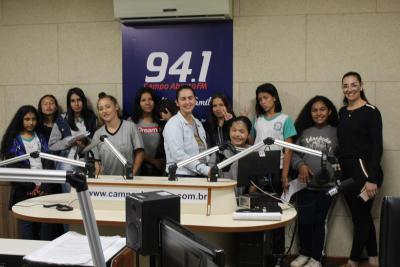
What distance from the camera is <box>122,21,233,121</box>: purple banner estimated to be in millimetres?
4652

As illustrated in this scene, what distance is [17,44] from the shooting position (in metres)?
5.12

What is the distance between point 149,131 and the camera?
443 centimetres

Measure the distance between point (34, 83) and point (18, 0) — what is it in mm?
939

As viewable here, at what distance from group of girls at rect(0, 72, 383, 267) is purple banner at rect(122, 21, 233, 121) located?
28 cm

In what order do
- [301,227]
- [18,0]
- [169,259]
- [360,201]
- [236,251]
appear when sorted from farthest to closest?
[18,0], [301,227], [360,201], [236,251], [169,259]

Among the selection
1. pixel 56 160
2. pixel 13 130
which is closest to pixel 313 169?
pixel 56 160

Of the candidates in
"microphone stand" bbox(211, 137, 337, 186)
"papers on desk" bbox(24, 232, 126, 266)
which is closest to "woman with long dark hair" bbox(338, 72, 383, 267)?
"microphone stand" bbox(211, 137, 337, 186)

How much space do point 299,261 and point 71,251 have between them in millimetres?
2996

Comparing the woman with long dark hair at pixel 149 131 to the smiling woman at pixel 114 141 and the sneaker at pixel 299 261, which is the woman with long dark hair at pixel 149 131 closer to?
the smiling woman at pixel 114 141

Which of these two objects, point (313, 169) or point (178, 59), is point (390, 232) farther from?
point (178, 59)

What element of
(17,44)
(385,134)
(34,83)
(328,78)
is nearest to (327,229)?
(385,134)

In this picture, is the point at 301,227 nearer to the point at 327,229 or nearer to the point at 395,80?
the point at 327,229

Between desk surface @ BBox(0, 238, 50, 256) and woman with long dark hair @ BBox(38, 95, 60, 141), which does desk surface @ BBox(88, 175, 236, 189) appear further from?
woman with long dark hair @ BBox(38, 95, 60, 141)

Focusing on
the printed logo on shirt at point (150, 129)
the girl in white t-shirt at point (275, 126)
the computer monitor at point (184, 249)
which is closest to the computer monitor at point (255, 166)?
the girl in white t-shirt at point (275, 126)
